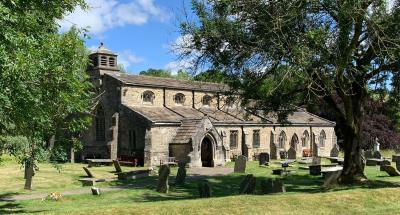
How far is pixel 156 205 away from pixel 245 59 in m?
8.53

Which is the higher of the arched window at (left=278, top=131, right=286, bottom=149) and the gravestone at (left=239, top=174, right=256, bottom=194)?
the arched window at (left=278, top=131, right=286, bottom=149)

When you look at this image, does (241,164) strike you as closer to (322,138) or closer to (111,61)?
(111,61)

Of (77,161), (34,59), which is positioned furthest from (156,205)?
(77,161)

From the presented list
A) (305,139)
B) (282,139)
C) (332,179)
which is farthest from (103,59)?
(332,179)

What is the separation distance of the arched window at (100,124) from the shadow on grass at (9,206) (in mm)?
20947

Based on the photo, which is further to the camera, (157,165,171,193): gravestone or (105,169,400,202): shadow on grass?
(157,165,171,193): gravestone

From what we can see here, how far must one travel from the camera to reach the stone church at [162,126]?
36812 mm

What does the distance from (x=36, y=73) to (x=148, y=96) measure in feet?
100

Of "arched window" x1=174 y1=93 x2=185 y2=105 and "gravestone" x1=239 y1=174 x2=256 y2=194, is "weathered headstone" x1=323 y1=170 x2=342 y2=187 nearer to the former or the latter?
"gravestone" x1=239 y1=174 x2=256 y2=194

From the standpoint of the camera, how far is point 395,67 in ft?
64.0

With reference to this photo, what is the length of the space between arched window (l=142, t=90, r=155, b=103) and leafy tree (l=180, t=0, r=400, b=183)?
19.8 meters

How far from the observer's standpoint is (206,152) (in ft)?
127

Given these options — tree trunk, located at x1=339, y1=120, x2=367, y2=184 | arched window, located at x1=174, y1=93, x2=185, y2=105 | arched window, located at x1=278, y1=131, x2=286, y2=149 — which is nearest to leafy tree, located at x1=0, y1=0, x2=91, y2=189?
tree trunk, located at x1=339, y1=120, x2=367, y2=184

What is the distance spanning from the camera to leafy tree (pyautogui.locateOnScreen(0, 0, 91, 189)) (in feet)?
32.2
